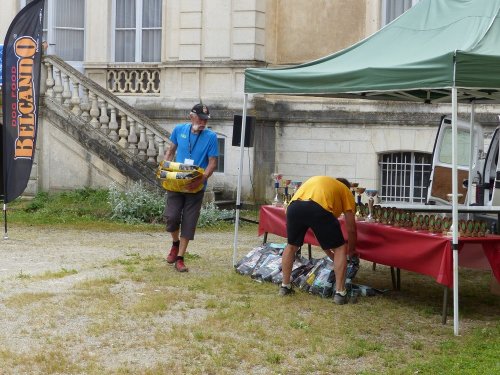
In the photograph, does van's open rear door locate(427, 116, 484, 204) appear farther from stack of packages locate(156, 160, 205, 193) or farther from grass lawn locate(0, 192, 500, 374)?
stack of packages locate(156, 160, 205, 193)

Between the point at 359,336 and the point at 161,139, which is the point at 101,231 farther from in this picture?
the point at 359,336

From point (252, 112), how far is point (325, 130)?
1403 millimetres

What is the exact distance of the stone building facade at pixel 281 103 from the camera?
19391mm

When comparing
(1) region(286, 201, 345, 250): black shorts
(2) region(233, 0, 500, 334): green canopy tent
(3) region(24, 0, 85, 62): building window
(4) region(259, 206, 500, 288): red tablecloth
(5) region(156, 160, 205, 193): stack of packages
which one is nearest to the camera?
(2) region(233, 0, 500, 334): green canopy tent

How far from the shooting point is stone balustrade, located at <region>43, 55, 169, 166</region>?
19266 mm

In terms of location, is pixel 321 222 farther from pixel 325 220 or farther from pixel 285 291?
pixel 285 291

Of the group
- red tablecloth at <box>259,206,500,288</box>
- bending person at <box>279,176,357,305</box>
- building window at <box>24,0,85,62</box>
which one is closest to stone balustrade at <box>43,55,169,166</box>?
building window at <box>24,0,85,62</box>

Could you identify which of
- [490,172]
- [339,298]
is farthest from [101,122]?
[339,298]

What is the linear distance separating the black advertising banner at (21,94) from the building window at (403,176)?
6.60 m

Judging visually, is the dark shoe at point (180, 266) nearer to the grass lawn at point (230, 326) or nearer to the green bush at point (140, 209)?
the grass lawn at point (230, 326)

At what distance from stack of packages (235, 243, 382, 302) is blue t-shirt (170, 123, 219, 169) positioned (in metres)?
1.20

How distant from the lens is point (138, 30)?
21.7 m

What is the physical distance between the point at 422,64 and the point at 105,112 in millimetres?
10794

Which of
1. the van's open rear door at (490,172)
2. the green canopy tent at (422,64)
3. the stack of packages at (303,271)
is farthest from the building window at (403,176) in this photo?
the stack of packages at (303,271)
